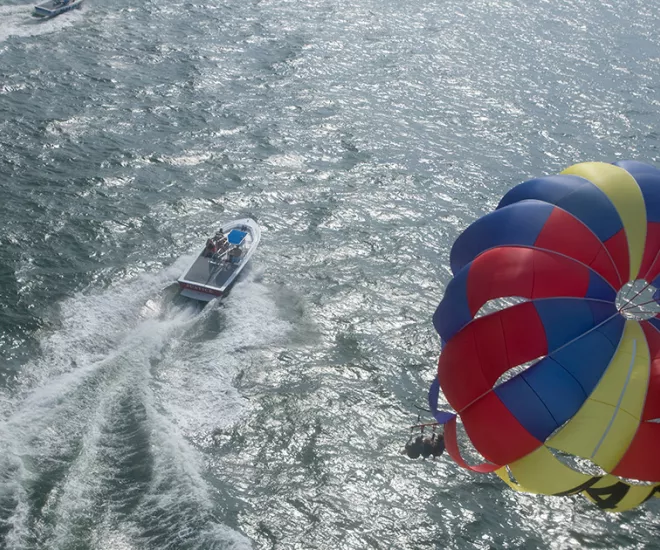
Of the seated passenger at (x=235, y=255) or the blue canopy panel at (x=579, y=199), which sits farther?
the seated passenger at (x=235, y=255)

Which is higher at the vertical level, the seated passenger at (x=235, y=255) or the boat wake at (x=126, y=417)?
the seated passenger at (x=235, y=255)

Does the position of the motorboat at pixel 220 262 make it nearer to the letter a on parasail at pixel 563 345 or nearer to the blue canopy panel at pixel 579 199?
the letter a on parasail at pixel 563 345

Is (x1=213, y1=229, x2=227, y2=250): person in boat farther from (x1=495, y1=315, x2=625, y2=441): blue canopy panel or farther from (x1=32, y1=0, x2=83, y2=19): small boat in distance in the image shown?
(x1=32, y1=0, x2=83, y2=19): small boat in distance

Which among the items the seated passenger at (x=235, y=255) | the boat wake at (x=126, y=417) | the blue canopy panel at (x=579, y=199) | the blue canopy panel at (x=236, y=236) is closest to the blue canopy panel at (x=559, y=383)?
the blue canopy panel at (x=579, y=199)

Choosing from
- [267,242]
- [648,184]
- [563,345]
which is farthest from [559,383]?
[267,242]

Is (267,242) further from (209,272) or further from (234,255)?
(209,272)

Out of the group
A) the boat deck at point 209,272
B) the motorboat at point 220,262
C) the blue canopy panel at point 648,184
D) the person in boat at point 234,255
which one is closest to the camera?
the blue canopy panel at point 648,184

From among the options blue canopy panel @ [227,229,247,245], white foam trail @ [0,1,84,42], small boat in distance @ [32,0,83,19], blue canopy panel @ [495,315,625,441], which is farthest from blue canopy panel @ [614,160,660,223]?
small boat in distance @ [32,0,83,19]

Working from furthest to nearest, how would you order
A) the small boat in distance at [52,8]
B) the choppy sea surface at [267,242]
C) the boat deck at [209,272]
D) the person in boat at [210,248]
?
the small boat in distance at [52,8] < the person in boat at [210,248] < the boat deck at [209,272] < the choppy sea surface at [267,242]
